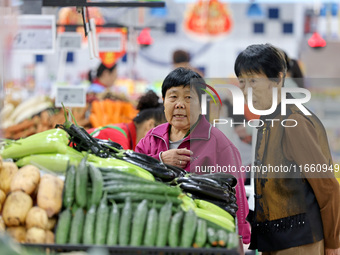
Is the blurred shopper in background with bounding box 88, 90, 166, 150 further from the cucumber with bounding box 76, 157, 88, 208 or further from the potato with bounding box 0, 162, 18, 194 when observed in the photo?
the cucumber with bounding box 76, 157, 88, 208

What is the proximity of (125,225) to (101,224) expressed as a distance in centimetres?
9

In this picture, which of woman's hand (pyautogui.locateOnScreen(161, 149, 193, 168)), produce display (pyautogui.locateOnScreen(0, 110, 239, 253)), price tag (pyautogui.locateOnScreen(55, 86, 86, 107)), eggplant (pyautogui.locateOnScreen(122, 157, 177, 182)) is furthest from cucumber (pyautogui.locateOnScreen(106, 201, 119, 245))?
price tag (pyautogui.locateOnScreen(55, 86, 86, 107))

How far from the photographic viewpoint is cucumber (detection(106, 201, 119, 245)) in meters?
2.00

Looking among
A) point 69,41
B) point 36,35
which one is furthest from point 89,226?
point 69,41

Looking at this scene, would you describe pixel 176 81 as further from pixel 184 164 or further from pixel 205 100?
pixel 184 164

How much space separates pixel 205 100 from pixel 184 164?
402 mm

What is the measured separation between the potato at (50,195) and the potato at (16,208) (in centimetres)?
5

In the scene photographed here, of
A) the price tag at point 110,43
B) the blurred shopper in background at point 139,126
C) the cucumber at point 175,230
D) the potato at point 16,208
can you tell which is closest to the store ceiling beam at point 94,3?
the blurred shopper in background at point 139,126

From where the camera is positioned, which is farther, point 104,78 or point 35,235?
point 104,78

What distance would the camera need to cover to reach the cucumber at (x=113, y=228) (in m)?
2.00

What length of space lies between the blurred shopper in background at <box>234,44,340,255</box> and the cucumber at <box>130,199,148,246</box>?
1059 mm

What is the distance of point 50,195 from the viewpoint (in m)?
2.11

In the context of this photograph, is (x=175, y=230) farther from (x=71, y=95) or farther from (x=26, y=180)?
(x=71, y=95)

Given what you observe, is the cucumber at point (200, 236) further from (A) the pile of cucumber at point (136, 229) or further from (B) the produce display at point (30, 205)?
(B) the produce display at point (30, 205)
